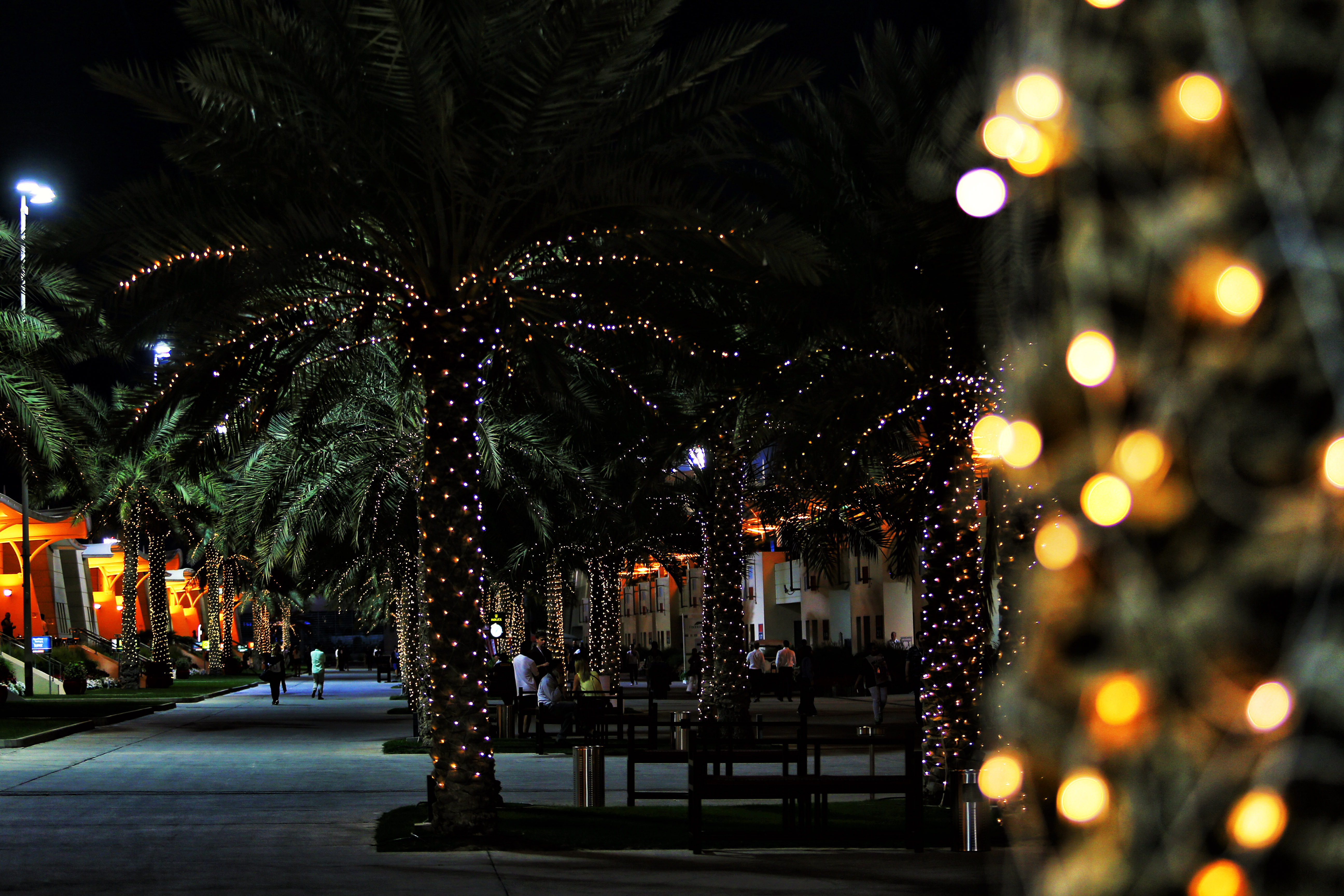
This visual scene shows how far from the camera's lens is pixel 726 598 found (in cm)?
2336

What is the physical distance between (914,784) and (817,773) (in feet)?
4.68

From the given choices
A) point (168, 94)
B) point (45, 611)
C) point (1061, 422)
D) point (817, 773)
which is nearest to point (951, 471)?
point (817, 773)

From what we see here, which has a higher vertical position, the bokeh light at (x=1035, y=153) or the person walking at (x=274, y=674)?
the bokeh light at (x=1035, y=153)

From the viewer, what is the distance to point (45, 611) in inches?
3401

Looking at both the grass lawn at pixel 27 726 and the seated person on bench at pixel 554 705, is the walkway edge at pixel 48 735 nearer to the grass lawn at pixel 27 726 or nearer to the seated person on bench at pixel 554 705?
the grass lawn at pixel 27 726

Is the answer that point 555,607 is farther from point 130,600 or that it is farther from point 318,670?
point 130,600

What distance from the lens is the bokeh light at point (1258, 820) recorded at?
1.60 m

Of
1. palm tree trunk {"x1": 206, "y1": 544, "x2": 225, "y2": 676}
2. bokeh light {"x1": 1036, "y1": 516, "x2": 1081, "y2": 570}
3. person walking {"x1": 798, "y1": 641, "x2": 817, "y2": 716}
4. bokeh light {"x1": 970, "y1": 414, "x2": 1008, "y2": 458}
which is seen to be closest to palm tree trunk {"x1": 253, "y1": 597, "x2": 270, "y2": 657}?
palm tree trunk {"x1": 206, "y1": 544, "x2": 225, "y2": 676}

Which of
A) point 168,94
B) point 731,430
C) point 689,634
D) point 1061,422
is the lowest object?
point 689,634

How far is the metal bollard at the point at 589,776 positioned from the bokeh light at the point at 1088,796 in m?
13.2

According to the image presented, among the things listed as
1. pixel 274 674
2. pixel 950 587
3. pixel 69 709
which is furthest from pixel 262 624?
pixel 950 587

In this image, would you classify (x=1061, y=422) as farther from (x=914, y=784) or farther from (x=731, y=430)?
(x=731, y=430)

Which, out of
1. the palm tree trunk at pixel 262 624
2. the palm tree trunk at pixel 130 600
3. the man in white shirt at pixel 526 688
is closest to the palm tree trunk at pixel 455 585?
the man in white shirt at pixel 526 688

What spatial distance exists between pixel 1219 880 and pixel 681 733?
18.5 m
